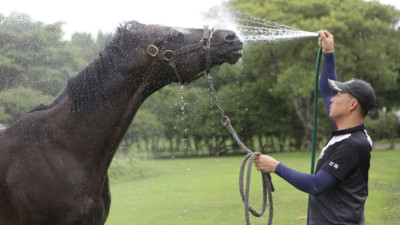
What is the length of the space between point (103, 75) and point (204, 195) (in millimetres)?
6657

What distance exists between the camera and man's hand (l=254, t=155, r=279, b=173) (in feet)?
8.54

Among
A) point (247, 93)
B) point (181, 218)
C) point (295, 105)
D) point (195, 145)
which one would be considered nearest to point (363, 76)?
point (295, 105)

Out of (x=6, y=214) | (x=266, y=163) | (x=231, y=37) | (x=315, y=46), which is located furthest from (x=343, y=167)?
(x=315, y=46)

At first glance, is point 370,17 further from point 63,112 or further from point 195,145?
point 63,112

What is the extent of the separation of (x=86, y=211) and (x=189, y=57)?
1.00 metres

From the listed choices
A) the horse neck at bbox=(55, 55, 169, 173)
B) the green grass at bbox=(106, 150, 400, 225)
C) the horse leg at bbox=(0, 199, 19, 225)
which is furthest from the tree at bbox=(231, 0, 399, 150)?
the horse leg at bbox=(0, 199, 19, 225)

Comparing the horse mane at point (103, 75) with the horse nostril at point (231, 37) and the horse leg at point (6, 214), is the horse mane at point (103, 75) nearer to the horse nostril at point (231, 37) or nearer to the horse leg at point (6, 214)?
the horse nostril at point (231, 37)

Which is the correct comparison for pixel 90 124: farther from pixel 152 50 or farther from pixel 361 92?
pixel 361 92

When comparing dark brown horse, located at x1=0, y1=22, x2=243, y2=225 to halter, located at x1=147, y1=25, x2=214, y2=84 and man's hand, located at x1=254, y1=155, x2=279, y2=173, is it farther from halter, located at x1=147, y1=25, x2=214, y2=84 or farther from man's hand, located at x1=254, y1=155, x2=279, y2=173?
man's hand, located at x1=254, y1=155, x2=279, y2=173

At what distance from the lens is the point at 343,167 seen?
7.99 feet

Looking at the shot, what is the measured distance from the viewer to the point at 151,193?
938 cm

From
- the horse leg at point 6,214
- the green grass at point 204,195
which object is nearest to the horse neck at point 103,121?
the horse leg at point 6,214

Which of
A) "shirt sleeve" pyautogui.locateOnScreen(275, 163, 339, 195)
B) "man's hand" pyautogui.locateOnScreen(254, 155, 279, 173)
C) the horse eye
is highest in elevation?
the horse eye

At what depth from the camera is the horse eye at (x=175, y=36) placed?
2.71 m
